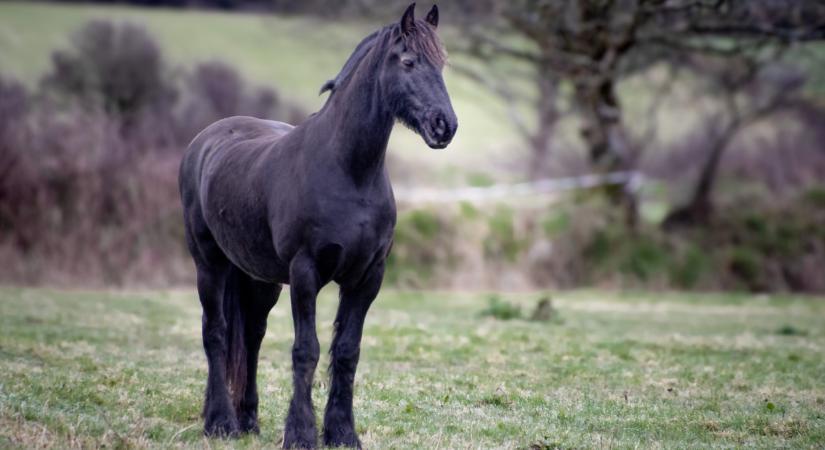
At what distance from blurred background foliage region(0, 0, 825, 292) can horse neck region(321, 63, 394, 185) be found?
32.9 ft

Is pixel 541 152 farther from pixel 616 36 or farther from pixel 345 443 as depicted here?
pixel 345 443

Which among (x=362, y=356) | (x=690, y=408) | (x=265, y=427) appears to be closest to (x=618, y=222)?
(x=362, y=356)

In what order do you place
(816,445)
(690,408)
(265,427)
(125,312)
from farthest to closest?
(125,312) → (690,408) → (265,427) → (816,445)

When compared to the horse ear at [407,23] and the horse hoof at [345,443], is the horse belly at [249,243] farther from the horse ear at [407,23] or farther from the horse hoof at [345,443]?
the horse ear at [407,23]

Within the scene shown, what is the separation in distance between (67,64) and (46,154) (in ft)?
39.3

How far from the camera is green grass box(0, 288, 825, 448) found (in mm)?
6688

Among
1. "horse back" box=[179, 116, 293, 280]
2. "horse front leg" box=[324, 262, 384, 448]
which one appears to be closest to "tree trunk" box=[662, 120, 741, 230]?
"horse back" box=[179, 116, 293, 280]

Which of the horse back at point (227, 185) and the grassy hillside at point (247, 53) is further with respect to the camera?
the grassy hillside at point (247, 53)

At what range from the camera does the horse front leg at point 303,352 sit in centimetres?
610

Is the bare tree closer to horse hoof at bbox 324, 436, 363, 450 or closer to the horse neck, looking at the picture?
the horse neck

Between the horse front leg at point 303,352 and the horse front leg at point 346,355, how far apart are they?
175 millimetres

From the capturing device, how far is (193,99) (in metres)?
32.1

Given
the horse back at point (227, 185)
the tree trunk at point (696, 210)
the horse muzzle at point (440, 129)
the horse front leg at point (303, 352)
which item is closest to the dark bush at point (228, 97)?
the tree trunk at point (696, 210)

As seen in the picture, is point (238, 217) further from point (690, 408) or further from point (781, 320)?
point (781, 320)
